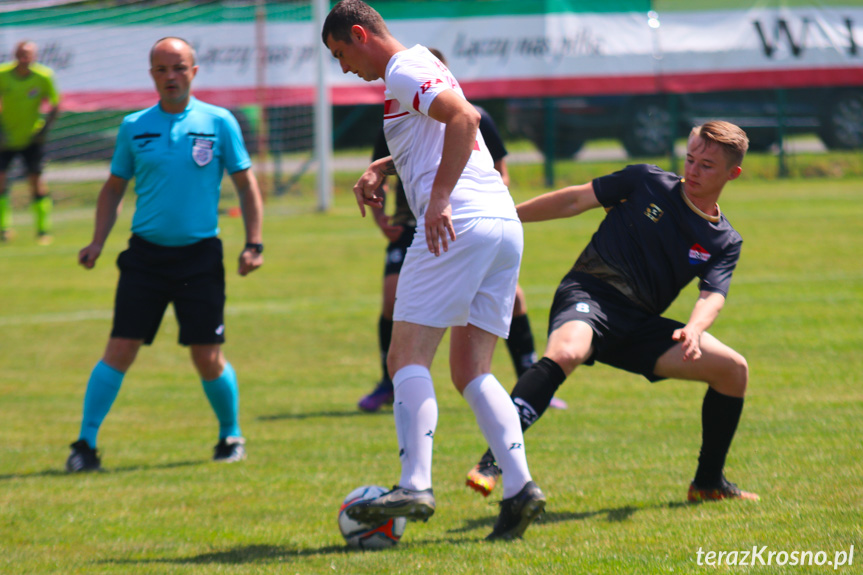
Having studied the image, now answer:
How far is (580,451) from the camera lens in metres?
5.40

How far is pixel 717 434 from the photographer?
4.30m

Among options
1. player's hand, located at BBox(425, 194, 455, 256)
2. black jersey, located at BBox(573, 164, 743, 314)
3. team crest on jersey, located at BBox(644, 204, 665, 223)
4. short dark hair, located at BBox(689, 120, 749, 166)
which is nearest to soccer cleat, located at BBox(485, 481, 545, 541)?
player's hand, located at BBox(425, 194, 455, 256)

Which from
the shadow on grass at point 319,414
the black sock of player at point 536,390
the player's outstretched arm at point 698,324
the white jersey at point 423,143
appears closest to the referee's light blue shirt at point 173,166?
the shadow on grass at point 319,414

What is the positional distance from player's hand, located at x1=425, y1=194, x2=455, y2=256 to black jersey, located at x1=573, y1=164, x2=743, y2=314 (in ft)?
3.87

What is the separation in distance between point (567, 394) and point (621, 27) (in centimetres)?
1370

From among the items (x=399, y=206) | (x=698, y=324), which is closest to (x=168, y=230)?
(x=399, y=206)

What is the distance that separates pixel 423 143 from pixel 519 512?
4.51 feet

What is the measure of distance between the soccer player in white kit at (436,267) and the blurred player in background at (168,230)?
1767 millimetres

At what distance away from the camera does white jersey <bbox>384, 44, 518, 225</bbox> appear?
358 centimetres

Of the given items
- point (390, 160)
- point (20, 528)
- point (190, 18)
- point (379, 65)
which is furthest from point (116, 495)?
point (190, 18)

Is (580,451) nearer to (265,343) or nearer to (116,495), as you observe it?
(116,495)

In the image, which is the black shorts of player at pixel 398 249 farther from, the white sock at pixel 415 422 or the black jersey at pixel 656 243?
the white sock at pixel 415 422

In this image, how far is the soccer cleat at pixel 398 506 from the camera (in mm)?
3549

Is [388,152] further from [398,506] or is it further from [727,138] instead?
[398,506]
